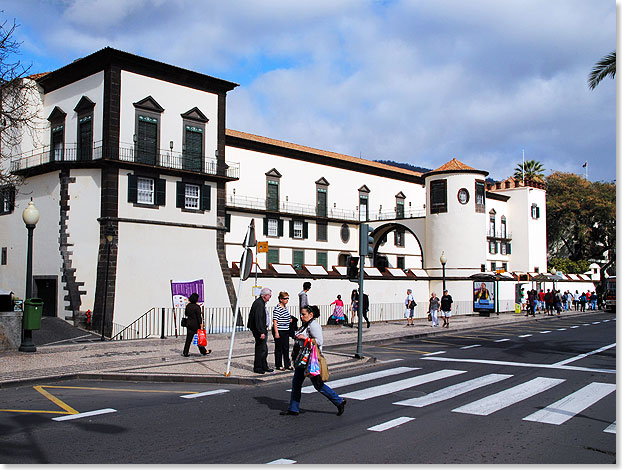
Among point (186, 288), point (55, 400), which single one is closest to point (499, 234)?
→ point (186, 288)

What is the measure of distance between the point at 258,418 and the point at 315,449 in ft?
6.25

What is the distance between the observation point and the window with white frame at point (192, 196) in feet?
104

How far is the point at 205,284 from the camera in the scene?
31.5 metres

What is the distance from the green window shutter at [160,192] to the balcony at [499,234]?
37.9 m

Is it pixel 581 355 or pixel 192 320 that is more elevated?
pixel 192 320

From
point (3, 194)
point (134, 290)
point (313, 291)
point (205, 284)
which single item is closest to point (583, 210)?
point (313, 291)

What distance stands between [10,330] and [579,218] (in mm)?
63713

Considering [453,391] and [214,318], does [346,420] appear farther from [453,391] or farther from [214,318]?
[214,318]

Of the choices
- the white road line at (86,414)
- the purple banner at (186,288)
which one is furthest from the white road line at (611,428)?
the purple banner at (186,288)

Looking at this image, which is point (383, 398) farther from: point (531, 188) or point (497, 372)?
point (531, 188)

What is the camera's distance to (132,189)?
96.1ft

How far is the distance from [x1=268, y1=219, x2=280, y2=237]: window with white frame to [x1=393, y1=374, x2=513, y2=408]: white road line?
113 feet

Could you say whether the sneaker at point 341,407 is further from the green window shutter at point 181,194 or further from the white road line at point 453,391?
the green window shutter at point 181,194

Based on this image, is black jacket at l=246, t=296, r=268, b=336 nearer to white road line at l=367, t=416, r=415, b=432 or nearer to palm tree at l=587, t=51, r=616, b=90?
white road line at l=367, t=416, r=415, b=432
